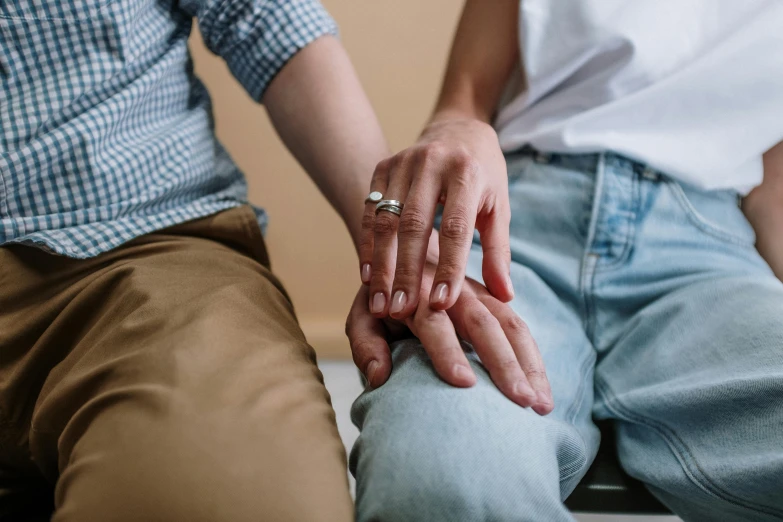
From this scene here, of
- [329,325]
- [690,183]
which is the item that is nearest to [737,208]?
[690,183]

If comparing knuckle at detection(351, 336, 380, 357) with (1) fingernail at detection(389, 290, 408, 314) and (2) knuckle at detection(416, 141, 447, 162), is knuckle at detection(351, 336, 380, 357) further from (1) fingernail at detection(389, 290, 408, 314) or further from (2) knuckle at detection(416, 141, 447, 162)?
(2) knuckle at detection(416, 141, 447, 162)

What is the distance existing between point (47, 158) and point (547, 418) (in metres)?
0.47

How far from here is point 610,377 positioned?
0.62m

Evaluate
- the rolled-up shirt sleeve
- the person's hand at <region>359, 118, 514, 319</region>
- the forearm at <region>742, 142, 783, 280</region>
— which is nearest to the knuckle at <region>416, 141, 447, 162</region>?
the person's hand at <region>359, 118, 514, 319</region>

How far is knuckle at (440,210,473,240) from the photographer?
19.9 inches

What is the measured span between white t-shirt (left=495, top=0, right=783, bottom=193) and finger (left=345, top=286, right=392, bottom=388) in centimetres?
26

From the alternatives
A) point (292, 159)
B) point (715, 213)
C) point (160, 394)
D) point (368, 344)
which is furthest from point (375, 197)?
point (292, 159)

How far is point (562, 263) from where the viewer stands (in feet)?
2.10

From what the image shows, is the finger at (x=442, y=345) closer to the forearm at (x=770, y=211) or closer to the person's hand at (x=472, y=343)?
the person's hand at (x=472, y=343)

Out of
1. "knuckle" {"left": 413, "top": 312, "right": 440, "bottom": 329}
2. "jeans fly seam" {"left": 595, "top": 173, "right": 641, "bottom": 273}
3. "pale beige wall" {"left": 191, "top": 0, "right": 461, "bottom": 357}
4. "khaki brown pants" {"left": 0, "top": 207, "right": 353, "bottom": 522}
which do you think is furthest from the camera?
"pale beige wall" {"left": 191, "top": 0, "right": 461, "bottom": 357}

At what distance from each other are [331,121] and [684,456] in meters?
0.46

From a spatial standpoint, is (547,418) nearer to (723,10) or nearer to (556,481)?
(556,481)

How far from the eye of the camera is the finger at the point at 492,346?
1.57ft

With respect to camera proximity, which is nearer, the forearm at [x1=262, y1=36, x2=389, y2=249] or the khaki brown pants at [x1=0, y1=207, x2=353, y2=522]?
the khaki brown pants at [x1=0, y1=207, x2=353, y2=522]
